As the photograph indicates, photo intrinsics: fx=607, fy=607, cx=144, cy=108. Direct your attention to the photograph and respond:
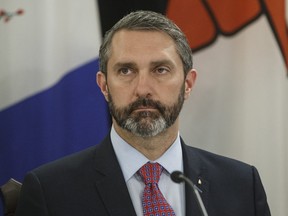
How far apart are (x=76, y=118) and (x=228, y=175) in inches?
29.6

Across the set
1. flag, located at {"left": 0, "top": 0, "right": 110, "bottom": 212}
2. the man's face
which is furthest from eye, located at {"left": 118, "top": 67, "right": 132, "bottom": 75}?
flag, located at {"left": 0, "top": 0, "right": 110, "bottom": 212}

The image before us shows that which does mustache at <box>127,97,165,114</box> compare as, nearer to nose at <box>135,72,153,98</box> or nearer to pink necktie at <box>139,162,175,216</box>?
nose at <box>135,72,153,98</box>

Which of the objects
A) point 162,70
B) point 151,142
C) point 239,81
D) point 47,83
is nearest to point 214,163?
point 151,142

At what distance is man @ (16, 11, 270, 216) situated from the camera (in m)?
1.83

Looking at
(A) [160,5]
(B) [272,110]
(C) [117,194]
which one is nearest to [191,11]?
(A) [160,5]

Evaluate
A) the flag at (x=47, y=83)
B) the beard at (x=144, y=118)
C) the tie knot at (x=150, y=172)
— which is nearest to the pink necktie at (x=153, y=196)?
the tie knot at (x=150, y=172)

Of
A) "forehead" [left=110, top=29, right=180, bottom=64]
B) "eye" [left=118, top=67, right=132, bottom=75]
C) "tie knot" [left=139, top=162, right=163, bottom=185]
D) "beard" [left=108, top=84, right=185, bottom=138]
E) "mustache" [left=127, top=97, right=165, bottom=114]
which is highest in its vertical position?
"forehead" [left=110, top=29, right=180, bottom=64]

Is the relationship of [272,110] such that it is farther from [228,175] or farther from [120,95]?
[120,95]

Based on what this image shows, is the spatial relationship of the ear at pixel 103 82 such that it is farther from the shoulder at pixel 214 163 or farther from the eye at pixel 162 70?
the shoulder at pixel 214 163

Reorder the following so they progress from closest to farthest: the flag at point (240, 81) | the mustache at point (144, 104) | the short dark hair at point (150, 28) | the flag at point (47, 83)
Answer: the mustache at point (144, 104)
the short dark hair at point (150, 28)
the flag at point (47, 83)
the flag at point (240, 81)

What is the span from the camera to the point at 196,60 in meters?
2.61

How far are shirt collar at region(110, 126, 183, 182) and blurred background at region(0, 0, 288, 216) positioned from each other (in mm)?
569

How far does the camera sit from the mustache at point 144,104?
1.82 meters

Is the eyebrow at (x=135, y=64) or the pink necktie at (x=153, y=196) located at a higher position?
the eyebrow at (x=135, y=64)
